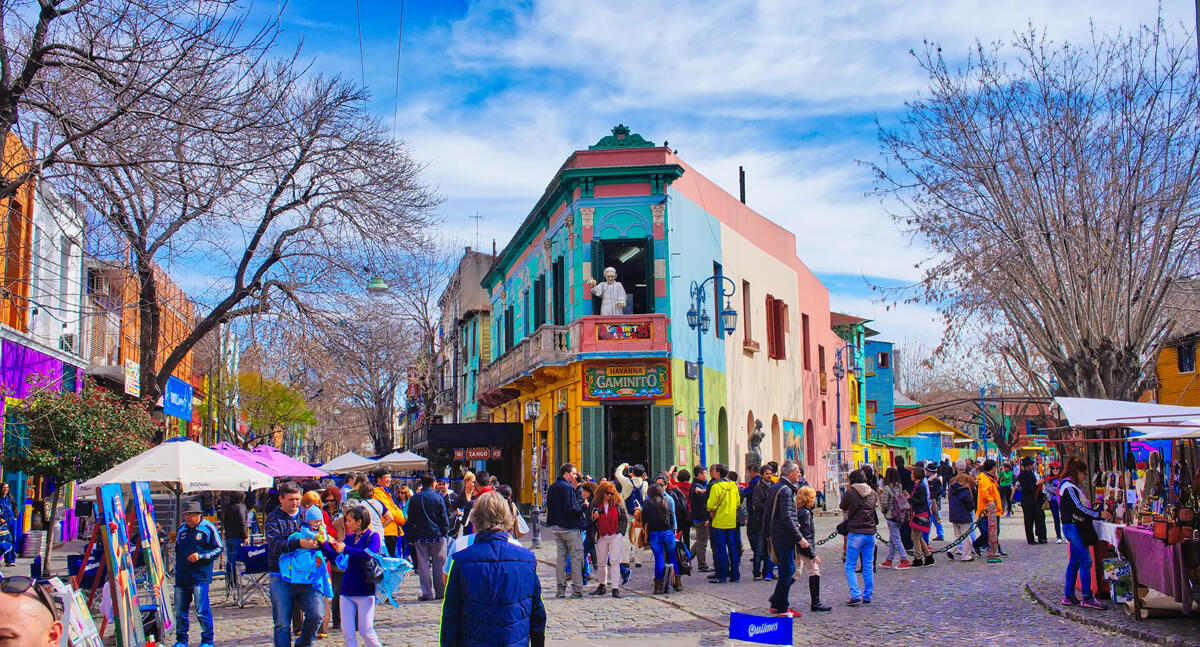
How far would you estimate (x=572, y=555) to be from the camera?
13.3m

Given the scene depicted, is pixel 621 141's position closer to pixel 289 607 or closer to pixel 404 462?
pixel 404 462

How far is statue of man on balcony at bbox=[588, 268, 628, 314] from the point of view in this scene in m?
25.1

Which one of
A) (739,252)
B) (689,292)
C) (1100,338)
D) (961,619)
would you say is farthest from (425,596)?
(739,252)

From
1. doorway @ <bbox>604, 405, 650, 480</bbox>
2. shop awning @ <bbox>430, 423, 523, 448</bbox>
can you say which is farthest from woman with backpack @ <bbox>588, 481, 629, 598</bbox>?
shop awning @ <bbox>430, 423, 523, 448</bbox>

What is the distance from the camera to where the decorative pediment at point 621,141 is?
84.7 ft

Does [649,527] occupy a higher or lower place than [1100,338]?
lower

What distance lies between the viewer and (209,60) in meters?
10.0

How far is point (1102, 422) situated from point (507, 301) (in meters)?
27.2

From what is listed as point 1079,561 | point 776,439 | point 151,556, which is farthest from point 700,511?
point 776,439

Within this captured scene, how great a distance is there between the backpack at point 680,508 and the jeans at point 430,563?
3.55 m

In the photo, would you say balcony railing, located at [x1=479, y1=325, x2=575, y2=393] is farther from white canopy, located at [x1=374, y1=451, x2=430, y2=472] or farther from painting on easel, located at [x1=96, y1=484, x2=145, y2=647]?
painting on easel, located at [x1=96, y1=484, x2=145, y2=647]

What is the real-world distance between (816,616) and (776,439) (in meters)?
21.7

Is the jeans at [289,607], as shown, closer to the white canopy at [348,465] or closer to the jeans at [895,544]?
the jeans at [895,544]

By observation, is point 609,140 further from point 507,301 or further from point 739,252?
point 507,301
